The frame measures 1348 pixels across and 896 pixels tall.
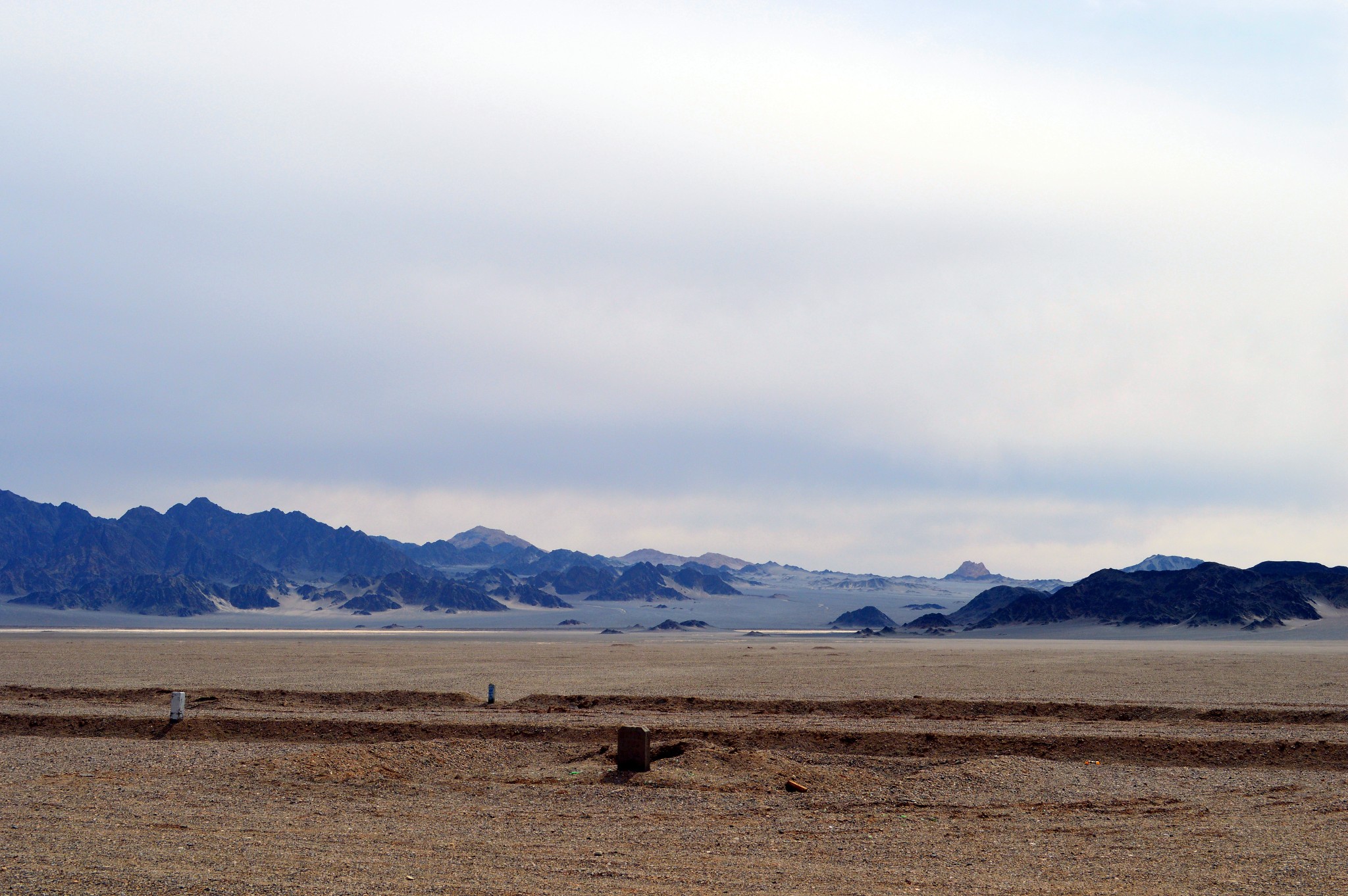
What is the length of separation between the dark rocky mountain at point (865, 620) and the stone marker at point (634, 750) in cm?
16366

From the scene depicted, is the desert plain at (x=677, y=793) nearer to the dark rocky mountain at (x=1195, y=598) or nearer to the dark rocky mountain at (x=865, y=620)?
the dark rocky mountain at (x=1195, y=598)

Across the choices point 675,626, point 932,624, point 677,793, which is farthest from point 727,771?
point 675,626

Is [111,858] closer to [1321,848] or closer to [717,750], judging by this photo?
[717,750]

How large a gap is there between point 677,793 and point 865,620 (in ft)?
568

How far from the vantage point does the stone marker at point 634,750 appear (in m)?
17.2

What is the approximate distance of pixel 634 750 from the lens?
677 inches

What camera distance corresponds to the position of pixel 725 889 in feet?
34.5

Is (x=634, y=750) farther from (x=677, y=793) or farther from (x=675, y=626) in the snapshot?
(x=675, y=626)

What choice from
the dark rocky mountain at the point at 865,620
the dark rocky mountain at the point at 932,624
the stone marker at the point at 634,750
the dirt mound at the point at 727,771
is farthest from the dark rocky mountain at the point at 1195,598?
the stone marker at the point at 634,750

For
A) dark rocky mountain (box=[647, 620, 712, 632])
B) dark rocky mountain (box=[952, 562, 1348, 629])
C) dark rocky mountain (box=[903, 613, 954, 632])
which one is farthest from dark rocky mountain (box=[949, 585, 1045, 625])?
dark rocky mountain (box=[647, 620, 712, 632])

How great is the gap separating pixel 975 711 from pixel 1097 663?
31447mm

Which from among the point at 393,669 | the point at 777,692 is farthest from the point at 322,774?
the point at 393,669

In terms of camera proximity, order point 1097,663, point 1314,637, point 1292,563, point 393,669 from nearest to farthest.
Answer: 1. point 393,669
2. point 1097,663
3. point 1314,637
4. point 1292,563

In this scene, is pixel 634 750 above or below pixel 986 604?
above
